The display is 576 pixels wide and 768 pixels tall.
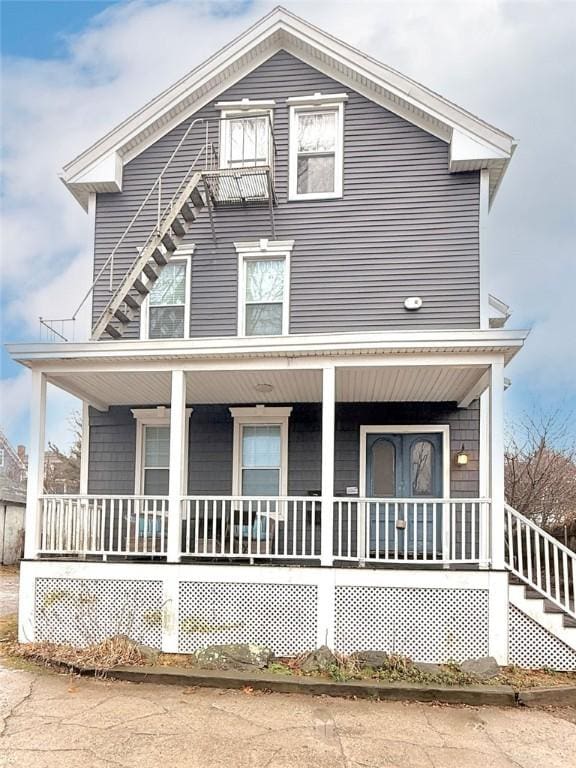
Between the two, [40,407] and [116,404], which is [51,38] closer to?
[116,404]

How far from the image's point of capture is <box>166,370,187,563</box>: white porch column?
7.26 meters

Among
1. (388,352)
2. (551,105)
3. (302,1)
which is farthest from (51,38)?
(551,105)

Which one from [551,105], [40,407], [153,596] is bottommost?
[153,596]

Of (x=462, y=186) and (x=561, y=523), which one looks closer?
(x=462, y=186)

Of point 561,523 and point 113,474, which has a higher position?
point 113,474

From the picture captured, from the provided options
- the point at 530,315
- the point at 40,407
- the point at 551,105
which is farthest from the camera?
the point at 530,315

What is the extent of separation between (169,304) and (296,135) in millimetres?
3420

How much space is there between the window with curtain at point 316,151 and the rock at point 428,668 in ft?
22.9

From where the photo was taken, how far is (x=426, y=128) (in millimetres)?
9922

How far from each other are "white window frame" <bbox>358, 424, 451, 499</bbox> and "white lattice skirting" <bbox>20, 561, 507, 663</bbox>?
2654mm

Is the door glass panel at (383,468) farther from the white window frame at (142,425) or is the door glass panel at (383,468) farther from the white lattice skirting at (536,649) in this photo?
the white lattice skirting at (536,649)

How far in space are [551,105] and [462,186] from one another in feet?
64.7

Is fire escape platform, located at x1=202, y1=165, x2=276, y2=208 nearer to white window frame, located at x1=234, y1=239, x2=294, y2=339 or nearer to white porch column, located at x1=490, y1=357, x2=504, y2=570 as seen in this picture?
white window frame, located at x1=234, y1=239, x2=294, y2=339

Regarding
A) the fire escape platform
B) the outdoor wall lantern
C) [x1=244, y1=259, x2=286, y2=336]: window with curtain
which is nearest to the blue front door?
the outdoor wall lantern
